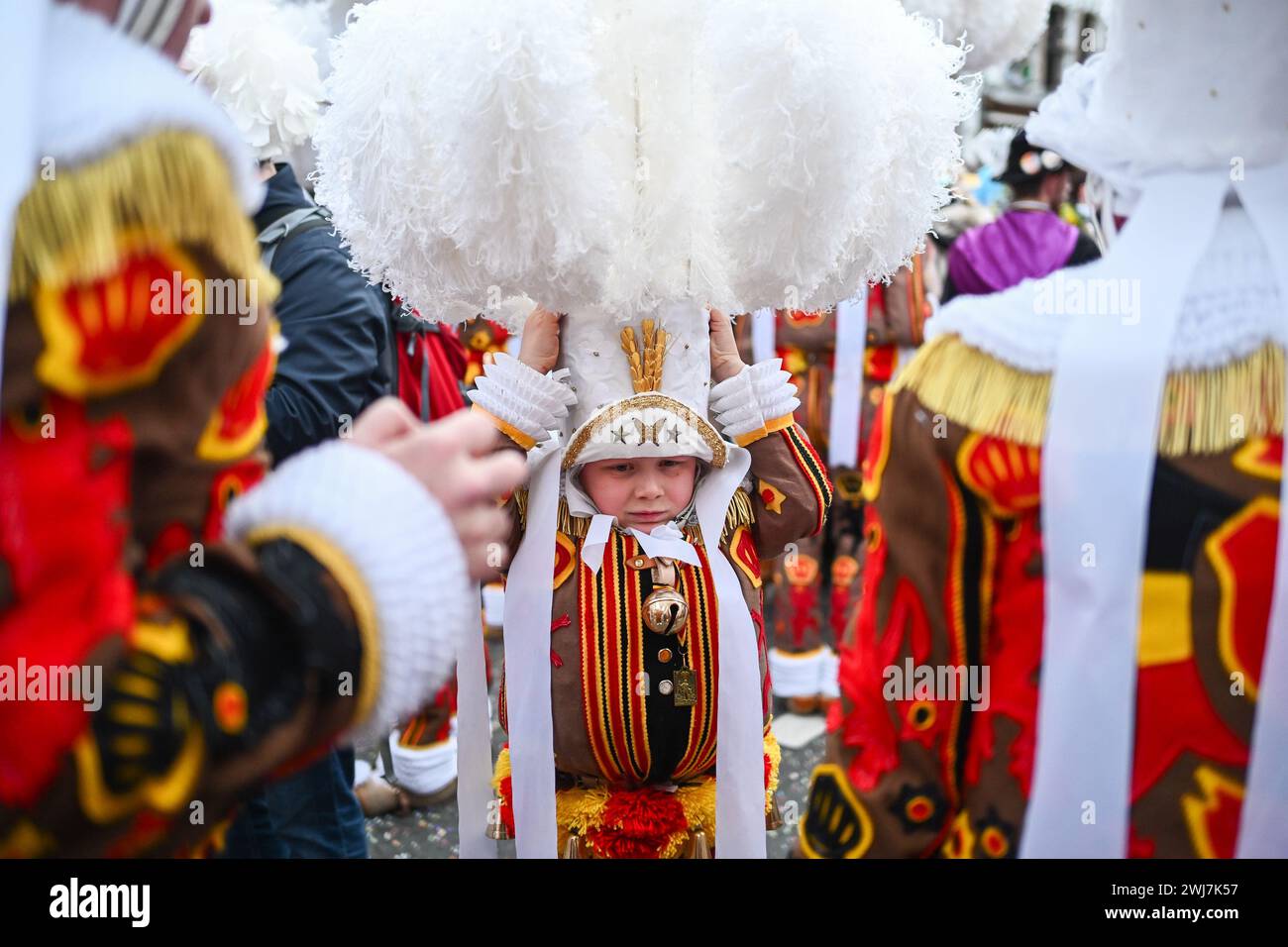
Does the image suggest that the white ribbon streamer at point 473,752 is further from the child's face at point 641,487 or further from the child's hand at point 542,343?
the child's hand at point 542,343

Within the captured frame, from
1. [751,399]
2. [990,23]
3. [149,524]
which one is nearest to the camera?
[149,524]

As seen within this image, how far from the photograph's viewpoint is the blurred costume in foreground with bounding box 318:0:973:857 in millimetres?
1632

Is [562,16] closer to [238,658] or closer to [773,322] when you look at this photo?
[238,658]

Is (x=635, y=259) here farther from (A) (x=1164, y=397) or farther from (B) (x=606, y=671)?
(A) (x=1164, y=397)

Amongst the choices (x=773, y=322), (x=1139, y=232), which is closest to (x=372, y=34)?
(x=1139, y=232)

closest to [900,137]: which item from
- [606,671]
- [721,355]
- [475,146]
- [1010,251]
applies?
[721,355]

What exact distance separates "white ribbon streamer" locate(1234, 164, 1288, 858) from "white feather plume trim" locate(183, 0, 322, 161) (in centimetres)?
221

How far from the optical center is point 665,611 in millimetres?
2006

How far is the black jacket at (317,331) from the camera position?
8.13 feet

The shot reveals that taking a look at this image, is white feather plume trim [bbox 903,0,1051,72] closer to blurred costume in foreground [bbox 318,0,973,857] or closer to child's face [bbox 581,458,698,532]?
blurred costume in foreground [bbox 318,0,973,857]

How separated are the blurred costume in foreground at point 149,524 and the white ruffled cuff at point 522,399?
3.31 ft

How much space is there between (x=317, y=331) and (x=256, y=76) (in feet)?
2.06

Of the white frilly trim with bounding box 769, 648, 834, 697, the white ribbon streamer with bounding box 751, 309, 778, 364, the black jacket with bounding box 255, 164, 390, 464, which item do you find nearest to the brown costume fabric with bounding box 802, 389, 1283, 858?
the black jacket with bounding box 255, 164, 390, 464
